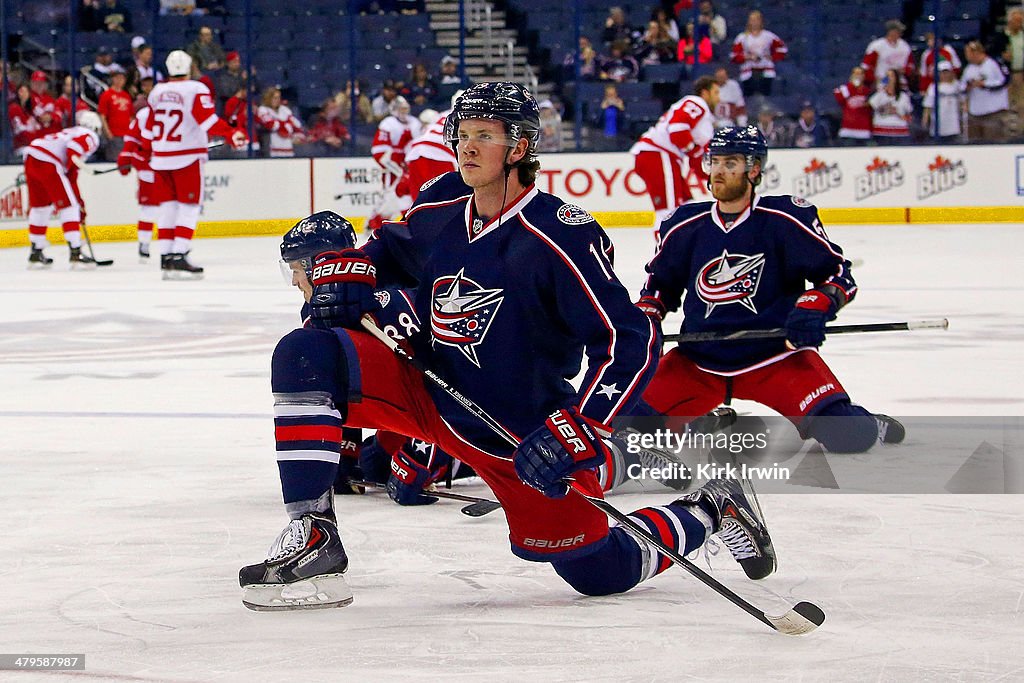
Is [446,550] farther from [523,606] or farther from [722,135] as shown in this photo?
[722,135]

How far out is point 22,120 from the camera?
42.8 feet

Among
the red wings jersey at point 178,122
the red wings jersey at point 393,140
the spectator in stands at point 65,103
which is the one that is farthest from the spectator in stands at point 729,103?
the spectator in stands at point 65,103

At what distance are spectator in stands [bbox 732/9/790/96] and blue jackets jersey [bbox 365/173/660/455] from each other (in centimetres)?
1203

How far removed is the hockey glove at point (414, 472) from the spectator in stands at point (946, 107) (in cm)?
1146

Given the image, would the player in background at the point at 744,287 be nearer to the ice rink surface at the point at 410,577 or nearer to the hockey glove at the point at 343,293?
the ice rink surface at the point at 410,577

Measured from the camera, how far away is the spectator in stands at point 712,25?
14836 millimetres

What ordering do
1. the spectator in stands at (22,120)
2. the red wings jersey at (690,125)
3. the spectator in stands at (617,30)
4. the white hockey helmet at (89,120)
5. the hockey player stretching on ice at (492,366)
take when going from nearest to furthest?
the hockey player stretching on ice at (492,366)
the red wings jersey at (690,125)
the white hockey helmet at (89,120)
the spectator in stands at (22,120)
the spectator in stands at (617,30)

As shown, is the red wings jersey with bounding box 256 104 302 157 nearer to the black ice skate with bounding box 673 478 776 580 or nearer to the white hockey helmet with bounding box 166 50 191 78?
the white hockey helmet with bounding box 166 50 191 78

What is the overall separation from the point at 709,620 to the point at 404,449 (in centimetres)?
114

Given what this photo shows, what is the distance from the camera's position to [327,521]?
2652 mm

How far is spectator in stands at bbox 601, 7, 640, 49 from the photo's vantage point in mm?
15047

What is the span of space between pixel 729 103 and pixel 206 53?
4572 mm

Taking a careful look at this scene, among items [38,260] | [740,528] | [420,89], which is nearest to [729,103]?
[420,89]

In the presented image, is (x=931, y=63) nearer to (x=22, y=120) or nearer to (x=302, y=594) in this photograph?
(x=22, y=120)
